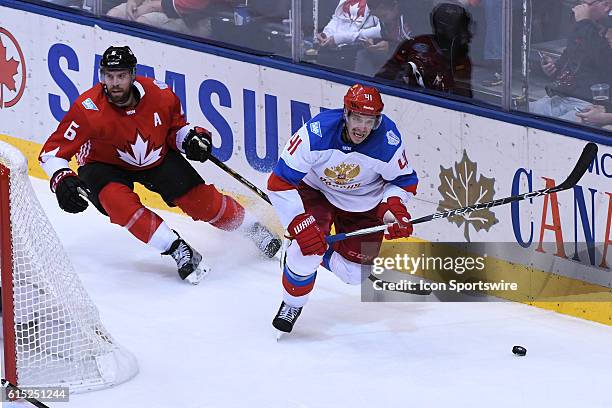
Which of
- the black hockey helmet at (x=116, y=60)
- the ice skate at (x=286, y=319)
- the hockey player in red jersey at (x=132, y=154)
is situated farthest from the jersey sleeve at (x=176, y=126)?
the ice skate at (x=286, y=319)

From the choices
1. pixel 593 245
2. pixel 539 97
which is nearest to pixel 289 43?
pixel 539 97

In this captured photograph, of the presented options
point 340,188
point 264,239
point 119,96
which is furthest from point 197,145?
point 340,188

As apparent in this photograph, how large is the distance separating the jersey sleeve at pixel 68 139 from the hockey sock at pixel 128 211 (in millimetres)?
226

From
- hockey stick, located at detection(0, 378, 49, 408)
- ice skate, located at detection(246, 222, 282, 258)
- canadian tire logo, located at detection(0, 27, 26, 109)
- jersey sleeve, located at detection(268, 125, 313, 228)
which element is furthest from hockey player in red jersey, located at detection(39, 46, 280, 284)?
canadian tire logo, located at detection(0, 27, 26, 109)

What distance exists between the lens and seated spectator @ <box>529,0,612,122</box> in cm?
554

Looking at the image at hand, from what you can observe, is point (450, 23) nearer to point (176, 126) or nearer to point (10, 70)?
point (176, 126)

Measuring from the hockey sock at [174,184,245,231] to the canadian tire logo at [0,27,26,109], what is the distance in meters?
1.65

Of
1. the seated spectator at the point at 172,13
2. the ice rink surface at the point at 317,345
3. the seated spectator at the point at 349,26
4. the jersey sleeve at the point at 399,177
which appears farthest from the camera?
the seated spectator at the point at 172,13

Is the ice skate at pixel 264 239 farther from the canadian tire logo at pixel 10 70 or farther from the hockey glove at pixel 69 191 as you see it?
the canadian tire logo at pixel 10 70

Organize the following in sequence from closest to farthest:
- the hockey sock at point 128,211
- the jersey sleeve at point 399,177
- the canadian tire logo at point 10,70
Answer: the jersey sleeve at point 399,177 < the hockey sock at point 128,211 < the canadian tire logo at point 10,70

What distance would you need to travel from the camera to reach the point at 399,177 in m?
5.52

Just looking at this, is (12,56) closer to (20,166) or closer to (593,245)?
(20,166)

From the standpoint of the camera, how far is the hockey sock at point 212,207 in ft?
20.6

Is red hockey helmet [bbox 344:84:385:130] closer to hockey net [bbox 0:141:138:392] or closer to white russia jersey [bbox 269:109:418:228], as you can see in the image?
white russia jersey [bbox 269:109:418:228]
